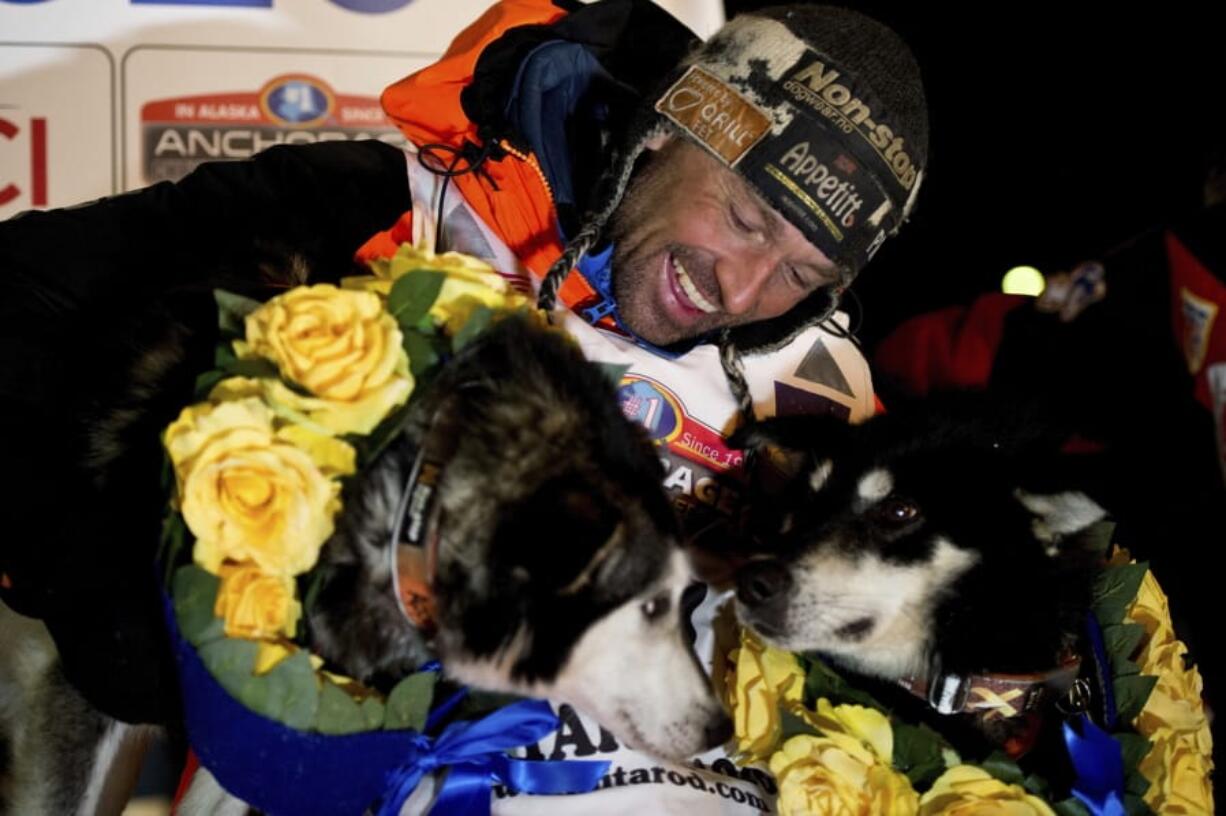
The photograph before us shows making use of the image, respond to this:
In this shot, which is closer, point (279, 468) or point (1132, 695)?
point (279, 468)

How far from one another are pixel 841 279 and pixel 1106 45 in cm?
296

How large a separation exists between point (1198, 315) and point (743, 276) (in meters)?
1.54

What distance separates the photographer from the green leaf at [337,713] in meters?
1.27

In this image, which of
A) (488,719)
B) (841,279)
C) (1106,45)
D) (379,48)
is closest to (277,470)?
(488,719)

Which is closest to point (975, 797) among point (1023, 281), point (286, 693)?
point (286, 693)

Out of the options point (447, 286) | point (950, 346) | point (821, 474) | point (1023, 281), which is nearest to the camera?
point (447, 286)

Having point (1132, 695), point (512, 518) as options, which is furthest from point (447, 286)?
point (1132, 695)

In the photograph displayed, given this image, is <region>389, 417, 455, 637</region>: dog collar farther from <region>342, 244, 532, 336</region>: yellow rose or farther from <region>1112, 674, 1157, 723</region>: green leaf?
<region>1112, 674, 1157, 723</region>: green leaf

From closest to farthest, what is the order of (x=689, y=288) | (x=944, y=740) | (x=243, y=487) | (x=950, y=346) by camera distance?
1. (x=243, y=487)
2. (x=944, y=740)
3. (x=689, y=288)
4. (x=950, y=346)

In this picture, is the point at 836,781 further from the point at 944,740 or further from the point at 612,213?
the point at 612,213

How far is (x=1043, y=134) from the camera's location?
443 cm

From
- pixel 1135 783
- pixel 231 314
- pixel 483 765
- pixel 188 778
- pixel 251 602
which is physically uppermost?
pixel 231 314

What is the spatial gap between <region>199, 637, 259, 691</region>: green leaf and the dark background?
3275 millimetres

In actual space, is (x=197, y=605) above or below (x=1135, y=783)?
above
